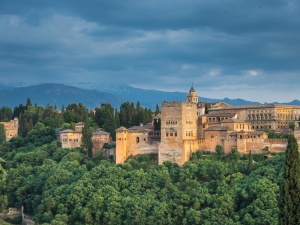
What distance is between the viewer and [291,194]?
28.8 meters

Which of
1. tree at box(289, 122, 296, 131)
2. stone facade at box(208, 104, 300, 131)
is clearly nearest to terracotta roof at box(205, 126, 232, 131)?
tree at box(289, 122, 296, 131)

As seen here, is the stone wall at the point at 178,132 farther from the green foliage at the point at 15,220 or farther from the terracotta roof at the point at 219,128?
the green foliage at the point at 15,220

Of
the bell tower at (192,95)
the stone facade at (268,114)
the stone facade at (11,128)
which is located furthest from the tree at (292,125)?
the stone facade at (11,128)

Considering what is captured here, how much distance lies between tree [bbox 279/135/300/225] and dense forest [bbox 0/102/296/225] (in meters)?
17.8

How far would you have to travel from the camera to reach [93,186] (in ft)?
185

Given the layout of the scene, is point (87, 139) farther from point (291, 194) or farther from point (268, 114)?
point (291, 194)

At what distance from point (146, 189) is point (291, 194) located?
2758 centimetres

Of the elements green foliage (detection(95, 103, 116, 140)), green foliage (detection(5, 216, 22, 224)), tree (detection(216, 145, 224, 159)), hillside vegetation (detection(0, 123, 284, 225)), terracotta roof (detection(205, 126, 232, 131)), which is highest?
green foliage (detection(95, 103, 116, 140))

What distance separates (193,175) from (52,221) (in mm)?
13480

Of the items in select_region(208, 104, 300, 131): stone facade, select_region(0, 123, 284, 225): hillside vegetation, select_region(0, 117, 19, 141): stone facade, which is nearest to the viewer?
select_region(0, 123, 284, 225): hillside vegetation

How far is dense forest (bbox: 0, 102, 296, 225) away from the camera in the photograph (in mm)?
49969

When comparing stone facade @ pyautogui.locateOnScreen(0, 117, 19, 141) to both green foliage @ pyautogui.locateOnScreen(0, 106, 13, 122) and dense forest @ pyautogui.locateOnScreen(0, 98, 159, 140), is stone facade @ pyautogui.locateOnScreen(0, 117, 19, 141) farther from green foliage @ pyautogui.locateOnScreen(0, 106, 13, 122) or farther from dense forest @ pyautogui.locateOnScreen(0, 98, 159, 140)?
green foliage @ pyautogui.locateOnScreen(0, 106, 13, 122)

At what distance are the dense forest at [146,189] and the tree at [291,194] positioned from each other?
1782 cm

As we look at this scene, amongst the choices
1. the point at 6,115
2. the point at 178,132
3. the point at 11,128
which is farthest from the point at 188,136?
the point at 6,115
